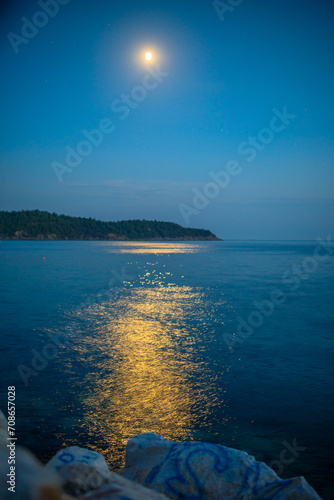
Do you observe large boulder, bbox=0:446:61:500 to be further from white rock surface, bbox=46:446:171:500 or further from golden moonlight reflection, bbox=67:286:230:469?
golden moonlight reflection, bbox=67:286:230:469

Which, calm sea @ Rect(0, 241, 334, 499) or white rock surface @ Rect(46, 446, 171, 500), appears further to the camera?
calm sea @ Rect(0, 241, 334, 499)

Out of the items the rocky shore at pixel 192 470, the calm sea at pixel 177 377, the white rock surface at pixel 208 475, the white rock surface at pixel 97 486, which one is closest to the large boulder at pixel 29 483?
the white rock surface at pixel 97 486

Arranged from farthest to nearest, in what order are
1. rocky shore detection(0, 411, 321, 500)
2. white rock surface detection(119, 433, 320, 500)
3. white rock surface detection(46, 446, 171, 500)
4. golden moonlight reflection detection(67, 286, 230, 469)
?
golden moonlight reflection detection(67, 286, 230, 469) → white rock surface detection(119, 433, 320, 500) → rocky shore detection(0, 411, 321, 500) → white rock surface detection(46, 446, 171, 500)

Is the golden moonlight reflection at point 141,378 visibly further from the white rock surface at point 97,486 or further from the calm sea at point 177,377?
the white rock surface at point 97,486

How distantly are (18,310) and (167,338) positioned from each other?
10.4 m

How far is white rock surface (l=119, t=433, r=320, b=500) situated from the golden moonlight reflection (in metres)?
1.40

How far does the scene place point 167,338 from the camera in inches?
551

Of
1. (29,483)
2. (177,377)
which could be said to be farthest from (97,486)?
(177,377)

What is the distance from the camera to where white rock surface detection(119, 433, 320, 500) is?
4.27m

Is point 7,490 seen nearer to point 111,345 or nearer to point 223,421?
point 223,421

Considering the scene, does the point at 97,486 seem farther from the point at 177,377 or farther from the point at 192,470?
the point at 177,377

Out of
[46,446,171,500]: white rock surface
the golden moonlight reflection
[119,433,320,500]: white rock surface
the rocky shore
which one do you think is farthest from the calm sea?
[46,446,171,500]: white rock surface

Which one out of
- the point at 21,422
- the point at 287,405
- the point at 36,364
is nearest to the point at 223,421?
the point at 287,405

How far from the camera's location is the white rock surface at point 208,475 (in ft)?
14.0
